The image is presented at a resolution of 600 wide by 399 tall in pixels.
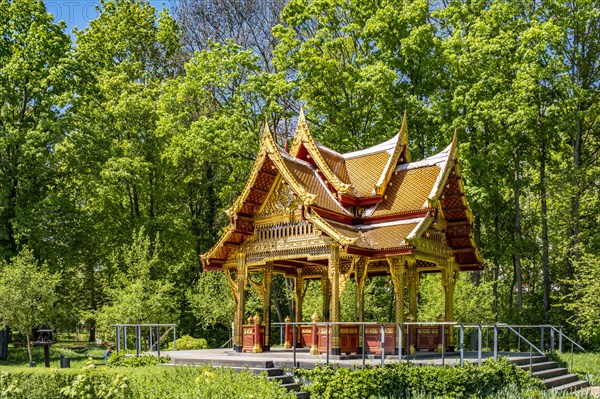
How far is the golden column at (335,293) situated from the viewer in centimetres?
1816

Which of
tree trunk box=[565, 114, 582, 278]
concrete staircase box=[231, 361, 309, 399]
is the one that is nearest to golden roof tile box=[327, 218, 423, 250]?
concrete staircase box=[231, 361, 309, 399]

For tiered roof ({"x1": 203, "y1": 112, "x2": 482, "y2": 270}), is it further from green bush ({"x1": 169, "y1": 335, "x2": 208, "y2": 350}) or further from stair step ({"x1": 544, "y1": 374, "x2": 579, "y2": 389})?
green bush ({"x1": 169, "y1": 335, "x2": 208, "y2": 350})

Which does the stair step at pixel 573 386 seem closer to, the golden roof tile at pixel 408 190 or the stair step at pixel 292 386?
the golden roof tile at pixel 408 190

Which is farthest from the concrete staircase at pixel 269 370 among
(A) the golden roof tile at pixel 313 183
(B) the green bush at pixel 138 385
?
(A) the golden roof tile at pixel 313 183

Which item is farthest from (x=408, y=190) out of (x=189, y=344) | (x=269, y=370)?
(x=189, y=344)

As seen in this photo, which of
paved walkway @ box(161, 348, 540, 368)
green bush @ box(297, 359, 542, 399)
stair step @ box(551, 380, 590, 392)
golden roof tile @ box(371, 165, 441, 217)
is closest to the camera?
green bush @ box(297, 359, 542, 399)

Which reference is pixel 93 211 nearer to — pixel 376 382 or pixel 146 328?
pixel 146 328

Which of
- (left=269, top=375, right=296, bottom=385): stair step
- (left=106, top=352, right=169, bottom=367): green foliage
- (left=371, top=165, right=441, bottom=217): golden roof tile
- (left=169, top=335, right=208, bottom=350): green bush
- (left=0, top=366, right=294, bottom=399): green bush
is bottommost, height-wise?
(left=169, top=335, right=208, bottom=350): green bush

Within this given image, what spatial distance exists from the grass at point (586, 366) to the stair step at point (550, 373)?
89 cm

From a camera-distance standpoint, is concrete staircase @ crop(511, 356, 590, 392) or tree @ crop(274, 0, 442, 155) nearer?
concrete staircase @ crop(511, 356, 590, 392)

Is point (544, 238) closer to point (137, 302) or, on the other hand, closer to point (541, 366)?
point (541, 366)

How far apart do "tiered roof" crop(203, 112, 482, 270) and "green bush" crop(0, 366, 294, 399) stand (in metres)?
5.99

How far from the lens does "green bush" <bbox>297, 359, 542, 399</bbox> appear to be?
1542cm

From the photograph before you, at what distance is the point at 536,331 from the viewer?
34.2 meters
